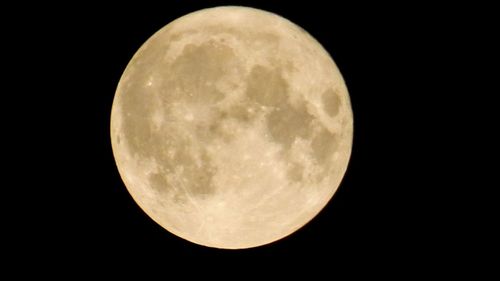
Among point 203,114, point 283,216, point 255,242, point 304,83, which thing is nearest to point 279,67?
point 304,83

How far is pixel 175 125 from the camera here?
482 centimetres

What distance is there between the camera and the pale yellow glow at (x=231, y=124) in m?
4.75

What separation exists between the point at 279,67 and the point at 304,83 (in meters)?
0.27

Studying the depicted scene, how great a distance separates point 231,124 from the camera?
15.5ft

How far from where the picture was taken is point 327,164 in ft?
17.1

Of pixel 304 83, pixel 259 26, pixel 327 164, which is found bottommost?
pixel 327 164

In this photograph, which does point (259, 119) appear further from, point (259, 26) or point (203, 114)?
point (259, 26)

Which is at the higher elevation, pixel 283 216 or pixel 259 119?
pixel 259 119

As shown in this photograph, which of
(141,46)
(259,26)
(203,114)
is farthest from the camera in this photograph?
(141,46)

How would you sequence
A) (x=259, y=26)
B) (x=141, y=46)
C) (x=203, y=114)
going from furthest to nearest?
1. (x=141, y=46)
2. (x=259, y=26)
3. (x=203, y=114)

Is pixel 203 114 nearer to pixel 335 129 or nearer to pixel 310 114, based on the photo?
pixel 310 114

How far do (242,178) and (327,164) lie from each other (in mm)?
857

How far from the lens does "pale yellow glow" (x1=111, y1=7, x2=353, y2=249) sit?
15.6ft

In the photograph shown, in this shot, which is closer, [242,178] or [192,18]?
[242,178]
